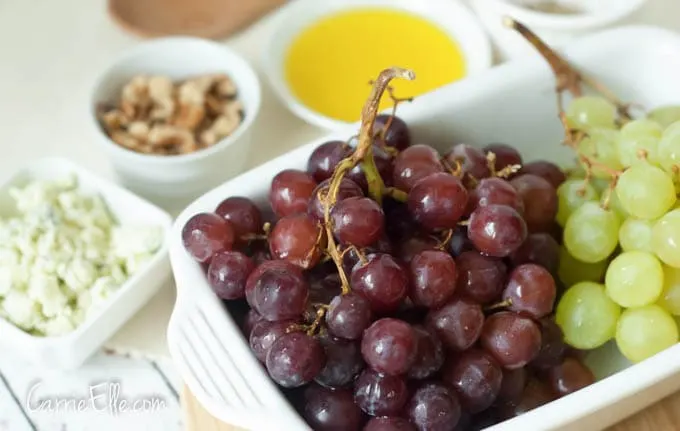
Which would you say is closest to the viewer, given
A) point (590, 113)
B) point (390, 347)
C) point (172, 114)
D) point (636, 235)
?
point (390, 347)

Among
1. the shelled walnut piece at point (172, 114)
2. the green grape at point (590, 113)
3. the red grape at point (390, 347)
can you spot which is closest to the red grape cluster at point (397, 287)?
the red grape at point (390, 347)

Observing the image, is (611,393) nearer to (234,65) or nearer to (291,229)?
(291,229)

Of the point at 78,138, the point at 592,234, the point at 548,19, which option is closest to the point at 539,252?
the point at 592,234

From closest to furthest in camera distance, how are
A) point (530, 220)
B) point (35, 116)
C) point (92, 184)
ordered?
point (530, 220) → point (92, 184) → point (35, 116)

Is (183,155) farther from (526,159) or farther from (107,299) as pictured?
(526,159)

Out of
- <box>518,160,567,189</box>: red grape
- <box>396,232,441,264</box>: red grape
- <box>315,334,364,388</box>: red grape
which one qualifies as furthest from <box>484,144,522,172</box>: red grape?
<box>315,334,364,388</box>: red grape

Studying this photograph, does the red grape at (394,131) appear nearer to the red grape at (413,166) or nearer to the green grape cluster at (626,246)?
the red grape at (413,166)

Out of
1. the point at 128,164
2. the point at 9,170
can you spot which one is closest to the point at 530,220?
the point at 128,164

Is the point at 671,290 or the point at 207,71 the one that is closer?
the point at 671,290
